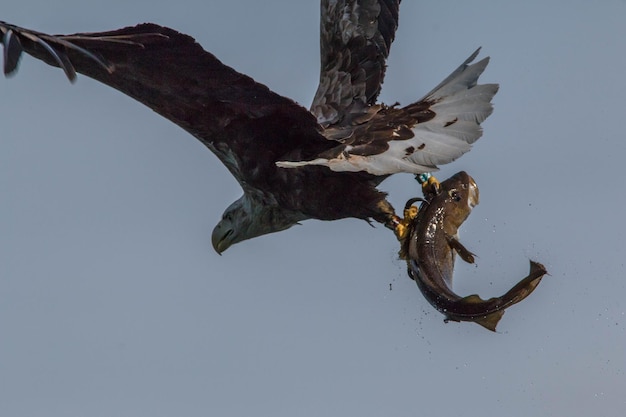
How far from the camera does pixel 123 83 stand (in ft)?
20.9

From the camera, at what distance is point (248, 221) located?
7.53 metres

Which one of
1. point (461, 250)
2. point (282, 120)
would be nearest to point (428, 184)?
point (461, 250)

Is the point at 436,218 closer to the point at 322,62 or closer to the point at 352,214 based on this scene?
the point at 352,214

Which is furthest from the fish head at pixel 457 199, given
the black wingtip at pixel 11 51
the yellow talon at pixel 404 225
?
the black wingtip at pixel 11 51

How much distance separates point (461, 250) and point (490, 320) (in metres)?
0.44

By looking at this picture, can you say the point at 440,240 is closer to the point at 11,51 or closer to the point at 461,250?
the point at 461,250

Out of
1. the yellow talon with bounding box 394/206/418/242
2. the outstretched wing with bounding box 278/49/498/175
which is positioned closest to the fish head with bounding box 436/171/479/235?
the yellow talon with bounding box 394/206/418/242

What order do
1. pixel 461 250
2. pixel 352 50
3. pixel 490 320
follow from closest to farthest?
1. pixel 490 320
2. pixel 461 250
3. pixel 352 50

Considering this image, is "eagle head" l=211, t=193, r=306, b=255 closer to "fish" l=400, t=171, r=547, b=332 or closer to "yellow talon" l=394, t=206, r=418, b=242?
"yellow talon" l=394, t=206, r=418, b=242

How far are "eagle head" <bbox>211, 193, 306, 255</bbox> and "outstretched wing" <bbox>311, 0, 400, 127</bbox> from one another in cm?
57

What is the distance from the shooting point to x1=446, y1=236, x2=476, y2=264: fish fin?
22.5 ft

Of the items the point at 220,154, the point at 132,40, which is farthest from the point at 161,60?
the point at 220,154

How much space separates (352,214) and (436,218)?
1.30 feet

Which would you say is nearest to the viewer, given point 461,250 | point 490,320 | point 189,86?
point 189,86
